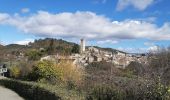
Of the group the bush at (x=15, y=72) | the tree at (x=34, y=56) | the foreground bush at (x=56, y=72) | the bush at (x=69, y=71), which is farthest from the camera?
the tree at (x=34, y=56)

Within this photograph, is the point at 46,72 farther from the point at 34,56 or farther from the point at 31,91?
the point at 34,56

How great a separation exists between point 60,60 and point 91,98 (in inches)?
693

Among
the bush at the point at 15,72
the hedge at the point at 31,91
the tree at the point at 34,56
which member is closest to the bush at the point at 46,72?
the hedge at the point at 31,91

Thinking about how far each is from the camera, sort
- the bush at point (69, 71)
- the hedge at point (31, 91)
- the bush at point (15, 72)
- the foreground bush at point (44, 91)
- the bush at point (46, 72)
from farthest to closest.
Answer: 1. the bush at point (15, 72)
2. the bush at point (46, 72)
3. the bush at point (69, 71)
4. the hedge at point (31, 91)
5. the foreground bush at point (44, 91)

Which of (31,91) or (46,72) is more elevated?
(46,72)

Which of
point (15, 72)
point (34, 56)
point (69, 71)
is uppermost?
point (34, 56)

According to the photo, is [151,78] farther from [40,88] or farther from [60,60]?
[60,60]

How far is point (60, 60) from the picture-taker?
34.7 meters

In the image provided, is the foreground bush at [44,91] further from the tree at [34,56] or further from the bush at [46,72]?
the tree at [34,56]

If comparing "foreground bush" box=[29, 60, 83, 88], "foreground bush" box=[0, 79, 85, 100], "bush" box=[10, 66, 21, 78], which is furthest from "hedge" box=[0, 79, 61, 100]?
"bush" box=[10, 66, 21, 78]

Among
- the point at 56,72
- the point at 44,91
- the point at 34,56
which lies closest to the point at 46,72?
the point at 56,72

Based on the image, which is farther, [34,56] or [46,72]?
[34,56]

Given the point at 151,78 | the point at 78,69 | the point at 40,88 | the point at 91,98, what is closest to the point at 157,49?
the point at 151,78

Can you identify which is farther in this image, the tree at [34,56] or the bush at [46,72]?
the tree at [34,56]
